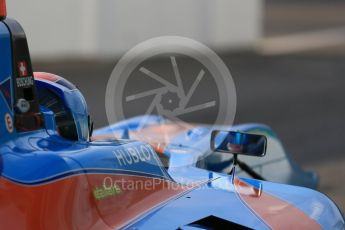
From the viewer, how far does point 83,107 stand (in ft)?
11.2

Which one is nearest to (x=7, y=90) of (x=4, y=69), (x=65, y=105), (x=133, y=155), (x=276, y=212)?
(x=4, y=69)

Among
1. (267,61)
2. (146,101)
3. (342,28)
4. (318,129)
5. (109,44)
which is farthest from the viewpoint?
(342,28)

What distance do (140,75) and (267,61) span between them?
4410 mm

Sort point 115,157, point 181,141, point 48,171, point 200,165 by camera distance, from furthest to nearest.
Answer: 1. point 181,141
2. point 200,165
3. point 115,157
4. point 48,171

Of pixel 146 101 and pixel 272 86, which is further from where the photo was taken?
pixel 272 86

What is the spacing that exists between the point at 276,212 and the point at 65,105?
1082 mm

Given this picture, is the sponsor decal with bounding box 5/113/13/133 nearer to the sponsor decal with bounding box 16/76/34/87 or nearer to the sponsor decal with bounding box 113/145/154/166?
the sponsor decal with bounding box 16/76/34/87

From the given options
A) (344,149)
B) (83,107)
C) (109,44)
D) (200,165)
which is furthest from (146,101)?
(83,107)

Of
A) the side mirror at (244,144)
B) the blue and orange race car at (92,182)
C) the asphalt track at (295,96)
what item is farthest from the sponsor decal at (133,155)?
the asphalt track at (295,96)

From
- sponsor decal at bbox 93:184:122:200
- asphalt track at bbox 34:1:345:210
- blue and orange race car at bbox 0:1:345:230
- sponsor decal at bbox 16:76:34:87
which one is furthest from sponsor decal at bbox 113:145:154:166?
asphalt track at bbox 34:1:345:210

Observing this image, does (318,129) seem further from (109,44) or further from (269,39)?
(269,39)

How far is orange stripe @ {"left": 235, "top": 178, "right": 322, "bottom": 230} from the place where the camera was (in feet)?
11.0

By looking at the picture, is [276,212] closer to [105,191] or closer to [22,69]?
[105,191]

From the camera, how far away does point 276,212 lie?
3412mm
